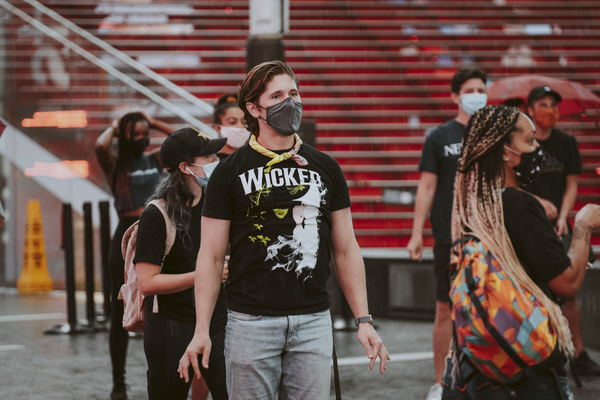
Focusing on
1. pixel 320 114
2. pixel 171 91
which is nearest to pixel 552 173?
pixel 171 91

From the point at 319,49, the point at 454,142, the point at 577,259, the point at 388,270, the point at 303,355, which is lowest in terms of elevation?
the point at 388,270

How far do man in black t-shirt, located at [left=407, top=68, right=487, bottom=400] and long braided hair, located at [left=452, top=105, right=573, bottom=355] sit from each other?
214cm

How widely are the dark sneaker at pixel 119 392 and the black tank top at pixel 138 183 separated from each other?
4.34 feet

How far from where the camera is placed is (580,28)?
15.4m

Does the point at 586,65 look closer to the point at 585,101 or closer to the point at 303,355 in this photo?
the point at 585,101

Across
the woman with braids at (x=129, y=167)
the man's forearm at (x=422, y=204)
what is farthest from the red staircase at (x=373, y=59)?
the man's forearm at (x=422, y=204)

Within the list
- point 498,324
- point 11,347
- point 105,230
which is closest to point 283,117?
point 498,324

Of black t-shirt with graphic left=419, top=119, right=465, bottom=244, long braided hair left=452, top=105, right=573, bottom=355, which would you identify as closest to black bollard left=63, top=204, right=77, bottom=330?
black t-shirt with graphic left=419, top=119, right=465, bottom=244

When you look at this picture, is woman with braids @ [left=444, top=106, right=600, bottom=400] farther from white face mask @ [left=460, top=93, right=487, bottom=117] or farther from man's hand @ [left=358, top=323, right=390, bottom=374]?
white face mask @ [left=460, top=93, right=487, bottom=117]

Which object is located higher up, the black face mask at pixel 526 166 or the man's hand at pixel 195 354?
the black face mask at pixel 526 166

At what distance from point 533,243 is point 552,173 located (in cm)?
335

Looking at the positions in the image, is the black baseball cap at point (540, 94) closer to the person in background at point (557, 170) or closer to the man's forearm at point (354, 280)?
the person in background at point (557, 170)

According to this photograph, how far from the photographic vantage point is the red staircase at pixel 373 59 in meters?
12.1

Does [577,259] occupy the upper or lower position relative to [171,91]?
lower
